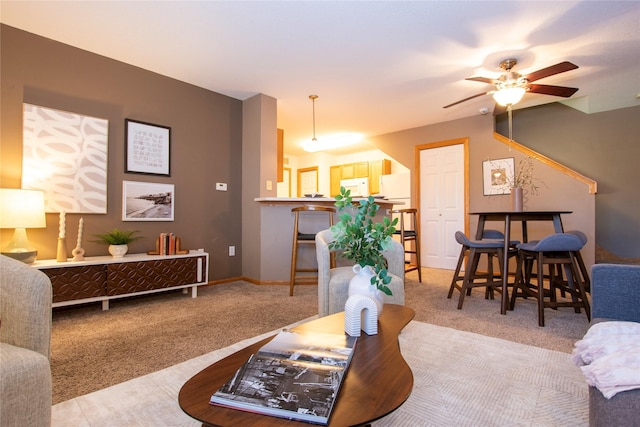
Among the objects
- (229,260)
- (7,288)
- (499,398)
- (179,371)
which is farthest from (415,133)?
(7,288)

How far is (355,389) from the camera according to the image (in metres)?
0.81

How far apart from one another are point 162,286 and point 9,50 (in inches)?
94.3

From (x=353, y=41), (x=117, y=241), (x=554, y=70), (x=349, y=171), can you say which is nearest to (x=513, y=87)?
(x=554, y=70)

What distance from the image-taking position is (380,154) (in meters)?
6.51

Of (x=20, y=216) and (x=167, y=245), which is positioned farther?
(x=167, y=245)

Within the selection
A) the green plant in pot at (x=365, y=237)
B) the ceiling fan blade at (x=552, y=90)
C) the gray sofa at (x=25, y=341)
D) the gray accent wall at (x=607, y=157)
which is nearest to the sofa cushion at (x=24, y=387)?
the gray sofa at (x=25, y=341)

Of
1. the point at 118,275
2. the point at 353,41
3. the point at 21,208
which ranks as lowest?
the point at 118,275

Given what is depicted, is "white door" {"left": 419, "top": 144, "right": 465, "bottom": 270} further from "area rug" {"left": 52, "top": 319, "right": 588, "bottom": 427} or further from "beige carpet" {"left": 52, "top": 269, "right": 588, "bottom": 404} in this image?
"area rug" {"left": 52, "top": 319, "right": 588, "bottom": 427}

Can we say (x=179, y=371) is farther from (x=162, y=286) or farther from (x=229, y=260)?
(x=229, y=260)

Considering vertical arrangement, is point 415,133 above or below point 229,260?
above

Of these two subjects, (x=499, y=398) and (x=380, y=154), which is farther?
(x=380, y=154)

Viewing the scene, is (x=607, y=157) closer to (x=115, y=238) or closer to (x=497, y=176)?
(x=497, y=176)

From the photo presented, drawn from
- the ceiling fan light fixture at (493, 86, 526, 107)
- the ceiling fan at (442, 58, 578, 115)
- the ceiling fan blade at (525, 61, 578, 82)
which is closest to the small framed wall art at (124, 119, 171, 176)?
the ceiling fan at (442, 58, 578, 115)

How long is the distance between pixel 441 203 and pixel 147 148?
4.45m
